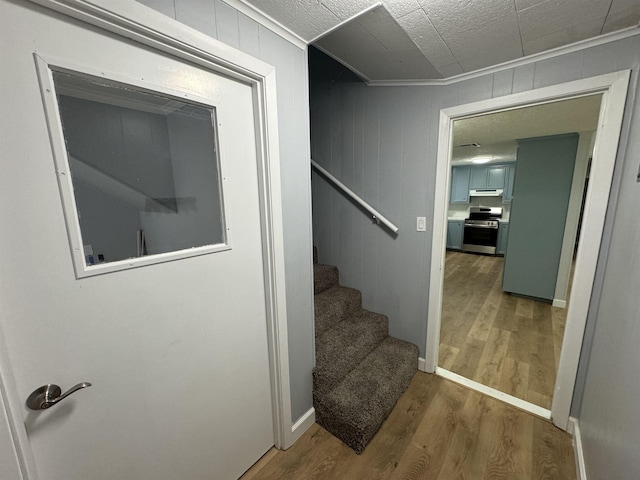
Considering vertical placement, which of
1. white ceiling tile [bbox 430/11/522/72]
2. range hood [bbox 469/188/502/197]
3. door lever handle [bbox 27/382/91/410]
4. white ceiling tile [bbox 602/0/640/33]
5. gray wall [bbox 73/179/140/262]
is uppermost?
white ceiling tile [bbox 430/11/522/72]

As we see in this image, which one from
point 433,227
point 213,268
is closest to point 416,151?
point 433,227

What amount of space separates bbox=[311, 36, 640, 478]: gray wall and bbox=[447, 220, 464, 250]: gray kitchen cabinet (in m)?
4.63

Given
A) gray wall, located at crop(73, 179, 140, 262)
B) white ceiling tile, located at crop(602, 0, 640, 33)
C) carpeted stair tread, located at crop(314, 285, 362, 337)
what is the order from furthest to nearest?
carpeted stair tread, located at crop(314, 285, 362, 337), white ceiling tile, located at crop(602, 0, 640, 33), gray wall, located at crop(73, 179, 140, 262)

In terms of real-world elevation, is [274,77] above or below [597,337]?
above

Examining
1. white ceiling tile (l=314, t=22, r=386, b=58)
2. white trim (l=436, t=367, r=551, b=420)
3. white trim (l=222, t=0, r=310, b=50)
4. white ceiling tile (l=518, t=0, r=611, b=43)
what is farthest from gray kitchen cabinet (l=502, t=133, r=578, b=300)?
white trim (l=222, t=0, r=310, b=50)

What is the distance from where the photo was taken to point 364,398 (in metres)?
1.54

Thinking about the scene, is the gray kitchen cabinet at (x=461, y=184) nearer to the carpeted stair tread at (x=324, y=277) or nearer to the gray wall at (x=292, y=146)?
the carpeted stair tread at (x=324, y=277)

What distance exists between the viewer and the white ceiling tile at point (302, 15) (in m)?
0.99

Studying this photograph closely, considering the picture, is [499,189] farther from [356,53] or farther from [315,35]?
[315,35]

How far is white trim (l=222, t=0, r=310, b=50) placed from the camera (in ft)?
3.21

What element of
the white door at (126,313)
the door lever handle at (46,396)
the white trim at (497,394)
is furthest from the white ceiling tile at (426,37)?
the white trim at (497,394)

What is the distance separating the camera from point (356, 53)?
4.82ft

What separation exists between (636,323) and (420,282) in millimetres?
1140

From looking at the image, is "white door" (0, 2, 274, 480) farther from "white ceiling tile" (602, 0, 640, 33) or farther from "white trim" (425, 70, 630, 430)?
"white ceiling tile" (602, 0, 640, 33)
